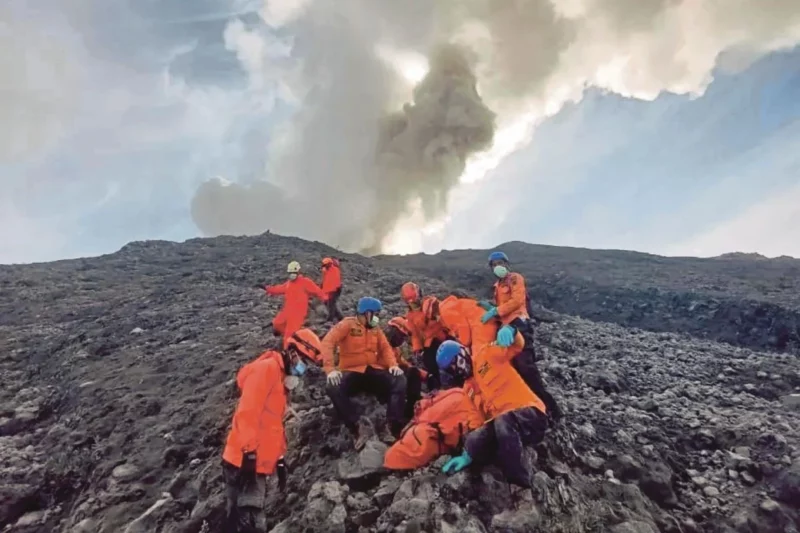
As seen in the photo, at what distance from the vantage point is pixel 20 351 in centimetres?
1110

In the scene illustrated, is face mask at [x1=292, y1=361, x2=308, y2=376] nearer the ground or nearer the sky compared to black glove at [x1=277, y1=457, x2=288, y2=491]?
nearer the sky

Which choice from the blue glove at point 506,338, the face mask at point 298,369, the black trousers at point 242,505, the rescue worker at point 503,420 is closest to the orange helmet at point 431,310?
the rescue worker at point 503,420

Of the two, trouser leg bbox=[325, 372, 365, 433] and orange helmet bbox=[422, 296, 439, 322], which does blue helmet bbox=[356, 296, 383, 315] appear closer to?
trouser leg bbox=[325, 372, 365, 433]

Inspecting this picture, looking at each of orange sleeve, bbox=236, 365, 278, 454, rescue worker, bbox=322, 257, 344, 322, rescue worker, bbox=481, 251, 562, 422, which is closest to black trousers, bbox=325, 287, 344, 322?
rescue worker, bbox=322, 257, 344, 322

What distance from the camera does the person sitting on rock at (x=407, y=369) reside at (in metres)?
6.48

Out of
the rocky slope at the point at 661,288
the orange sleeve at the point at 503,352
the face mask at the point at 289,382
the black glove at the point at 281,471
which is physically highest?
the rocky slope at the point at 661,288

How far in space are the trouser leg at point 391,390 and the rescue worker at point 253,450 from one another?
4.46ft

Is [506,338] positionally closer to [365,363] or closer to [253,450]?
[365,363]

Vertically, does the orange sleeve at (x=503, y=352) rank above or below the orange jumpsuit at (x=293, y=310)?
below

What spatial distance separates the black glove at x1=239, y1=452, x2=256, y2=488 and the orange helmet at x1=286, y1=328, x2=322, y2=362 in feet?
3.89

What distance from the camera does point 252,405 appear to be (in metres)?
4.83

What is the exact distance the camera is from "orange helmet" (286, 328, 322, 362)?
18.8 feet

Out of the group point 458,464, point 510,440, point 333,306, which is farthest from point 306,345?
point 333,306

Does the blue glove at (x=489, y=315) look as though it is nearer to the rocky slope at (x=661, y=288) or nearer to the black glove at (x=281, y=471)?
the black glove at (x=281, y=471)
